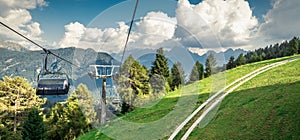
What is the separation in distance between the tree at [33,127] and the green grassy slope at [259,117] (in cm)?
2188

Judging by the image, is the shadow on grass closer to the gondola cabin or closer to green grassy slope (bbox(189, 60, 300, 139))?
green grassy slope (bbox(189, 60, 300, 139))

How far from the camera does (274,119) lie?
390 inches

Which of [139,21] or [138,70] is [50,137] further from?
[139,21]

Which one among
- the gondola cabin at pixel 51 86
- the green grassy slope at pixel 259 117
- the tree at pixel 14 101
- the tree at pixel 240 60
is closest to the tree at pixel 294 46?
the tree at pixel 240 60

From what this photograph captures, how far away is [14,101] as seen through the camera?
30.9 m

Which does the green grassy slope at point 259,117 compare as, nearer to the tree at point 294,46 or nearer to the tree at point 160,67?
the tree at point 160,67

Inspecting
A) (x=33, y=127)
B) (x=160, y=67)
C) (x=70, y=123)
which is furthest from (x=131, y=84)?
(x=33, y=127)

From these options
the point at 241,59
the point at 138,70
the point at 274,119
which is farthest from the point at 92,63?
the point at 241,59

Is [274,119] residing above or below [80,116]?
above

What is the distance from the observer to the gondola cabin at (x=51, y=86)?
9998 millimetres

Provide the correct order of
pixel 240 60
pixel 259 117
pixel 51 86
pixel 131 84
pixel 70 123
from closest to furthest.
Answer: pixel 51 86
pixel 259 117
pixel 131 84
pixel 70 123
pixel 240 60

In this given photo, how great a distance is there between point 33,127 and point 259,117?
81.9 feet

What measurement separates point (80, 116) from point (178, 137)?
25.3 meters

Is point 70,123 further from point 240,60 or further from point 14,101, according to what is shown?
point 240,60
